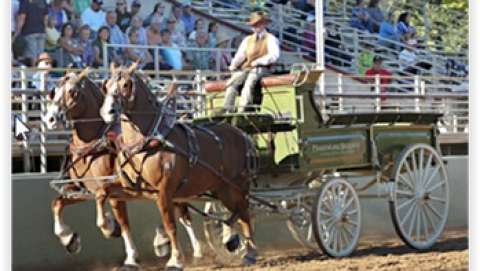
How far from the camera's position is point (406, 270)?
10.9 m

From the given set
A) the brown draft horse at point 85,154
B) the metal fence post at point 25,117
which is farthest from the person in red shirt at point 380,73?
the metal fence post at point 25,117

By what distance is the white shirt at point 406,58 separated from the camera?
13.1 m

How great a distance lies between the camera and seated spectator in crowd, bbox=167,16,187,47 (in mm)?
11008

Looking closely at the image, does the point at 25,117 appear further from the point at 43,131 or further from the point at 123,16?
the point at 123,16

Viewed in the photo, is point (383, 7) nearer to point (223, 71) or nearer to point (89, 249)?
point (223, 71)

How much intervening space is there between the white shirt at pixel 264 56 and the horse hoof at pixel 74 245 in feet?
6.80

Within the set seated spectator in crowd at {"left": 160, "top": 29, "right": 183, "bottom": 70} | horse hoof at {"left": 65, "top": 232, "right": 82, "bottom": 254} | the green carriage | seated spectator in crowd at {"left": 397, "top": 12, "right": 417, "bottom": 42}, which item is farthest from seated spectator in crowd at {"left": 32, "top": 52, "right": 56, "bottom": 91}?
seated spectator in crowd at {"left": 397, "top": 12, "right": 417, "bottom": 42}

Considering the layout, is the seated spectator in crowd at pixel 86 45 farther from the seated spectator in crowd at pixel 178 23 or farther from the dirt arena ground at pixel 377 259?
the dirt arena ground at pixel 377 259

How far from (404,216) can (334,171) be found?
0.99 meters

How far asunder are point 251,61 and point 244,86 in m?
0.24

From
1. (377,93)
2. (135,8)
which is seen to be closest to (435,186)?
(377,93)

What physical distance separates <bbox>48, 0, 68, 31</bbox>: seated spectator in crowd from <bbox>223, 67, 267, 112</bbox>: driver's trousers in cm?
156

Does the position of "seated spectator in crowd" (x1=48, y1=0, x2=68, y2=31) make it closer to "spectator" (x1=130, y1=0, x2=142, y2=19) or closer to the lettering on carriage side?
"spectator" (x1=130, y1=0, x2=142, y2=19)

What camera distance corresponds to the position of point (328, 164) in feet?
36.0
